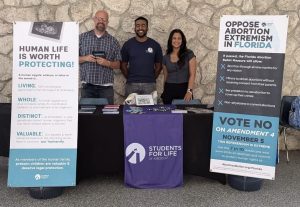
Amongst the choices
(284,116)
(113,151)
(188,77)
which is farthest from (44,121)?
(284,116)

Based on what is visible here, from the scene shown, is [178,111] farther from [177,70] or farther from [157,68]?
[157,68]

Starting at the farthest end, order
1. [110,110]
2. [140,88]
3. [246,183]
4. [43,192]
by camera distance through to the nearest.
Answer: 1. [140,88]
2. [110,110]
3. [246,183]
4. [43,192]

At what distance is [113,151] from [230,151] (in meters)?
1.04

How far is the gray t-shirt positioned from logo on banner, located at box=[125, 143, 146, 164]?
1282 millimetres

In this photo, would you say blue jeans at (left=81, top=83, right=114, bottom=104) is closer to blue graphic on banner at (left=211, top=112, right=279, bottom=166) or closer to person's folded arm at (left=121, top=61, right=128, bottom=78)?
person's folded arm at (left=121, top=61, right=128, bottom=78)

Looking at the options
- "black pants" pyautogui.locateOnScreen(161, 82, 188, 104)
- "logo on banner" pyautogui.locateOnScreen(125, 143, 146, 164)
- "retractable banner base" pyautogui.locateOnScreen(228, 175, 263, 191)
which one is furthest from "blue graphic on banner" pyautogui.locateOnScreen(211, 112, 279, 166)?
"black pants" pyautogui.locateOnScreen(161, 82, 188, 104)

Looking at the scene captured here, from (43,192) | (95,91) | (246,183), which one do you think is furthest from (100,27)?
(246,183)

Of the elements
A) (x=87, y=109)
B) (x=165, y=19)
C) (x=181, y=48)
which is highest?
(x=165, y=19)

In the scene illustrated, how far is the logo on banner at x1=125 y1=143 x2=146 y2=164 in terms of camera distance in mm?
3244

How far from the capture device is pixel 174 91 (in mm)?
4301

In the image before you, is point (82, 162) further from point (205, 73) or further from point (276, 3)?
point (276, 3)

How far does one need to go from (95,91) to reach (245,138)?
1.88 m

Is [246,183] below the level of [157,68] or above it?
below

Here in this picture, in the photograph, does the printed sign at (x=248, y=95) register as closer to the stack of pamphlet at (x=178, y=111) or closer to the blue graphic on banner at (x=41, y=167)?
the stack of pamphlet at (x=178, y=111)
